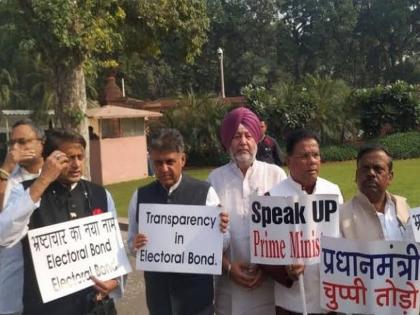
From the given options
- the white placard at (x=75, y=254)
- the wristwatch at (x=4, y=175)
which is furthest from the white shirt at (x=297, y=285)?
the wristwatch at (x=4, y=175)

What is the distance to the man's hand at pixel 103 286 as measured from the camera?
11.0 ft

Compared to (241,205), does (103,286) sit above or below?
below

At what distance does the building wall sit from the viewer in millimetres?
19375

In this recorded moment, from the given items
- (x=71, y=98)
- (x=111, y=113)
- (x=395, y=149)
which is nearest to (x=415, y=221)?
(x=71, y=98)

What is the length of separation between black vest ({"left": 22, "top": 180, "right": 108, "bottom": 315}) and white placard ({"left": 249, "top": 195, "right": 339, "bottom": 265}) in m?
0.92

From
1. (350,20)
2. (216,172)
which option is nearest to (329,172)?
(216,172)

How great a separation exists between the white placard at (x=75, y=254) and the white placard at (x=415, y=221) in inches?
62.1

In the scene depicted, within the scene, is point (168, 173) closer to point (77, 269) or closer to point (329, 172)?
→ point (77, 269)

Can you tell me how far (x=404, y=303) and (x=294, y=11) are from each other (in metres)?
49.7

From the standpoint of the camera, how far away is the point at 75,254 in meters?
3.36

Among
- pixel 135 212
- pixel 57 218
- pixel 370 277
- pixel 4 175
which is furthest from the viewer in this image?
pixel 135 212

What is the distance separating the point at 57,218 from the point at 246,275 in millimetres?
1103

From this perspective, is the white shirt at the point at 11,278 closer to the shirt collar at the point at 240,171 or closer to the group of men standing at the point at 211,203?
the group of men standing at the point at 211,203

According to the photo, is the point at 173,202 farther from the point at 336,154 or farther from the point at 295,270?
the point at 336,154
